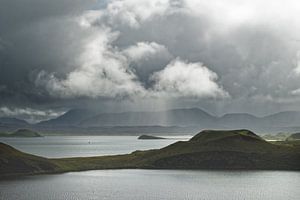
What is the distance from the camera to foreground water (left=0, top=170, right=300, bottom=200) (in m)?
151

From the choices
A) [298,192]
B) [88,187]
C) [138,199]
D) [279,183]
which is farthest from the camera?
[279,183]

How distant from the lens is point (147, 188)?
555 ft

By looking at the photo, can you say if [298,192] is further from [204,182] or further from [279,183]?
[204,182]

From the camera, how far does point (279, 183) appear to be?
183 m

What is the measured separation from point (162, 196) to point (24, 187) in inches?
1983

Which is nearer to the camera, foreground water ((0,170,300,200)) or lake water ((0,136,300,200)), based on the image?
lake water ((0,136,300,200))

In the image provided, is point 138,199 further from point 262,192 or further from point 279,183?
point 279,183

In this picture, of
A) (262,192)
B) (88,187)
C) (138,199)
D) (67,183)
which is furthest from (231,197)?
(67,183)

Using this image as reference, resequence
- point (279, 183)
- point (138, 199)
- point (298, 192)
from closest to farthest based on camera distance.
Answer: point (138, 199), point (298, 192), point (279, 183)

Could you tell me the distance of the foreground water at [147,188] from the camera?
151375 millimetres

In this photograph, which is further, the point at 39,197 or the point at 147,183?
the point at 147,183

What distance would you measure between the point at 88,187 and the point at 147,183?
24.1 m

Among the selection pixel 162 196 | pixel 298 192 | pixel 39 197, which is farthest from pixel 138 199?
pixel 298 192

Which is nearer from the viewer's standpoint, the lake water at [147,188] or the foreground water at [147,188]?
the lake water at [147,188]
